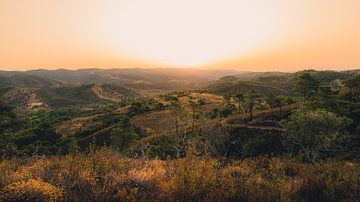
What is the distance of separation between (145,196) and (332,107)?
58.0 metres

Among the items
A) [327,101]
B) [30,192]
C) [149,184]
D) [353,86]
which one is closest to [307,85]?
[353,86]

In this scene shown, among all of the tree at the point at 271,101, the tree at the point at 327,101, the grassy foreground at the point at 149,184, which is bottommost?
the tree at the point at 271,101

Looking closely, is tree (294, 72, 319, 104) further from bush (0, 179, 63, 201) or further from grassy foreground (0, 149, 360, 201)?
bush (0, 179, 63, 201)

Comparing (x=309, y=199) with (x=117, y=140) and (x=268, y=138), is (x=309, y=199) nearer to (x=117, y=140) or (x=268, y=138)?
(x=268, y=138)

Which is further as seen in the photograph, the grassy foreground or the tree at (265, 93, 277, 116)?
the tree at (265, 93, 277, 116)

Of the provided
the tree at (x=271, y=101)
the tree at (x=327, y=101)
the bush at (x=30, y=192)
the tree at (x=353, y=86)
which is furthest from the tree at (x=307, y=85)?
the bush at (x=30, y=192)

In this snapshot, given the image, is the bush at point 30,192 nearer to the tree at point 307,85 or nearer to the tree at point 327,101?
the tree at point 327,101

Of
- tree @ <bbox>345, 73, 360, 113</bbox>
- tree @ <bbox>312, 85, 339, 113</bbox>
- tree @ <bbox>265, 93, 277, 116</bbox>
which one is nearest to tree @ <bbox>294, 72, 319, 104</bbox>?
tree @ <bbox>265, 93, 277, 116</bbox>

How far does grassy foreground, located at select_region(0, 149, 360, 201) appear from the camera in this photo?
757 cm

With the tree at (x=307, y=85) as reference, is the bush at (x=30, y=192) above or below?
above

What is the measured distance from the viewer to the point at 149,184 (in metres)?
8.52

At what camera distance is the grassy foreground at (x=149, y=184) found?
24.8ft

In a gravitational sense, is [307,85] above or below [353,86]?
above

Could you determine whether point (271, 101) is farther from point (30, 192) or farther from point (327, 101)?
point (30, 192)
